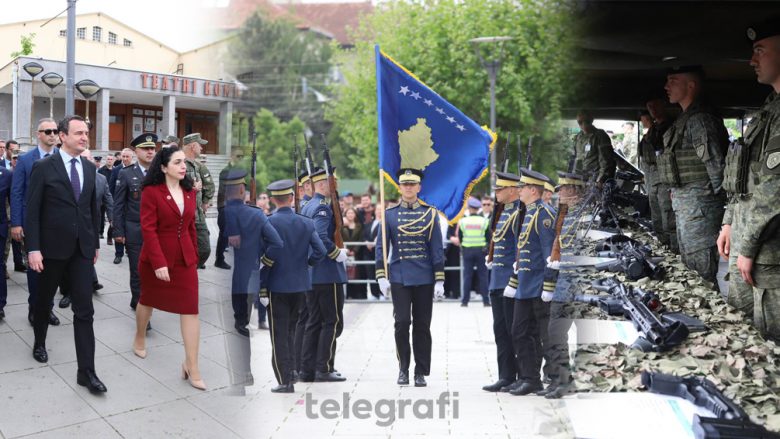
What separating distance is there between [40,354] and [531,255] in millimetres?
2767

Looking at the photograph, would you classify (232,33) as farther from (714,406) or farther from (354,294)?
(354,294)

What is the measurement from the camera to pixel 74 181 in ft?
13.1

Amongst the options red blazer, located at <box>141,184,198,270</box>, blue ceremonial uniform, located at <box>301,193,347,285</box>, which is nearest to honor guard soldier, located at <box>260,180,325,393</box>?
blue ceremonial uniform, located at <box>301,193,347,285</box>

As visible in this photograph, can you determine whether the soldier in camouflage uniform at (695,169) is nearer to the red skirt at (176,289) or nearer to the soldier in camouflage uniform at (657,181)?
the soldier in camouflage uniform at (657,181)

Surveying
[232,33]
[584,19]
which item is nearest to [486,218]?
[584,19]

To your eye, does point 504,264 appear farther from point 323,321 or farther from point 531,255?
point 323,321

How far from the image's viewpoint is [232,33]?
2676 millimetres

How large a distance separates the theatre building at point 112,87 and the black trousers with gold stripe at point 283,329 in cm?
115

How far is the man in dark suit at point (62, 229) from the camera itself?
386 cm

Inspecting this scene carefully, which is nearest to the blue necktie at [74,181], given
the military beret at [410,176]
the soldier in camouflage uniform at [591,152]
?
the military beret at [410,176]

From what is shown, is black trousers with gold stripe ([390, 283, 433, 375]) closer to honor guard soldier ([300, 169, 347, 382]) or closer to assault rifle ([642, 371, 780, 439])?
honor guard soldier ([300, 169, 347, 382])

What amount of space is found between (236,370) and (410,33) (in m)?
1.99

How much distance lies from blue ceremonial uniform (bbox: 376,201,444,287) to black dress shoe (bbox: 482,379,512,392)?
77cm

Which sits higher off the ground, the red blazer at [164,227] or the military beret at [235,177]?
the military beret at [235,177]
